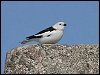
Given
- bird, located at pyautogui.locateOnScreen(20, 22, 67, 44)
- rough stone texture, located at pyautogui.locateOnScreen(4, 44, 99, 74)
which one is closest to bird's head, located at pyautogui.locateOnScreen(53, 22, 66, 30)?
bird, located at pyautogui.locateOnScreen(20, 22, 67, 44)

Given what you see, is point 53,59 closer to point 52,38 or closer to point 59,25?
point 52,38

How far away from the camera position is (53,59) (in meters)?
10.7

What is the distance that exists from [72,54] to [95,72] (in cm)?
72

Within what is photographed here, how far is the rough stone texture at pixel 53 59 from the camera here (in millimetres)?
10500

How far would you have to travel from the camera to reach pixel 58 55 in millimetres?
10773

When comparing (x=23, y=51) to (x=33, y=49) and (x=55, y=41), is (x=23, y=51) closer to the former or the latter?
(x=33, y=49)

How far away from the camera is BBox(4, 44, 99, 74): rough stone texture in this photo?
34.4 feet

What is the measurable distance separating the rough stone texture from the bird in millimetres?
1291

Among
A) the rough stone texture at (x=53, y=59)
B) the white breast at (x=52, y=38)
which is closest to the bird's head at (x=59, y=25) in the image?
the white breast at (x=52, y=38)

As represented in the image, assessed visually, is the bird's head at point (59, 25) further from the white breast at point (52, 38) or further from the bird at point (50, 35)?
the white breast at point (52, 38)

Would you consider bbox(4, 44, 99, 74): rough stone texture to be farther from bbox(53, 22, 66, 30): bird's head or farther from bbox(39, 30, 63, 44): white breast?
bbox(53, 22, 66, 30): bird's head

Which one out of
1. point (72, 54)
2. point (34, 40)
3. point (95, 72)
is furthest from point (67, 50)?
point (34, 40)

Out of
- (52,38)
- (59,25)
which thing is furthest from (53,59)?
(59,25)

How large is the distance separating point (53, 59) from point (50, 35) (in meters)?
1.89
